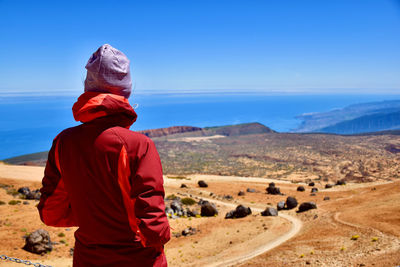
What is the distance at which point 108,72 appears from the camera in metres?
2.22

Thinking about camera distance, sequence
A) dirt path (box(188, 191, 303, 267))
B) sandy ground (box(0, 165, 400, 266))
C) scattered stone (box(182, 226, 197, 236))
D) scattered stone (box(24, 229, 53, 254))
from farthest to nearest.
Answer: scattered stone (box(182, 226, 197, 236)), scattered stone (box(24, 229, 53, 254)), dirt path (box(188, 191, 303, 267)), sandy ground (box(0, 165, 400, 266))

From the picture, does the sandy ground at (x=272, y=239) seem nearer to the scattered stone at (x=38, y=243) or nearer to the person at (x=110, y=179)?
the scattered stone at (x=38, y=243)

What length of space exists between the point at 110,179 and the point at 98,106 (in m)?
0.49

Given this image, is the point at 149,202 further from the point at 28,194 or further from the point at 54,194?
the point at 28,194

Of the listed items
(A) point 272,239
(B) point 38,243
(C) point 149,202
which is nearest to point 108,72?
(C) point 149,202

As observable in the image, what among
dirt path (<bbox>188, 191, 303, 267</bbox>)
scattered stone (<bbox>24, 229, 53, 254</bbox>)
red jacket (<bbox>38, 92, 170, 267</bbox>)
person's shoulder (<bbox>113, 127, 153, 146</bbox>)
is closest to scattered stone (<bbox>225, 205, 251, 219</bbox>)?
dirt path (<bbox>188, 191, 303, 267</bbox>)

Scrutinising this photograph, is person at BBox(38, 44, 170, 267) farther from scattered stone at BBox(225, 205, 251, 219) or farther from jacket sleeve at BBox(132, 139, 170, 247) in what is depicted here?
scattered stone at BBox(225, 205, 251, 219)

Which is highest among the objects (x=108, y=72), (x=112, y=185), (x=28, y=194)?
(x=108, y=72)

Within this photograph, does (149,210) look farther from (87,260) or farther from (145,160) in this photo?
(87,260)

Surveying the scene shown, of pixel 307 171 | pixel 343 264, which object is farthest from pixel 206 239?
pixel 307 171

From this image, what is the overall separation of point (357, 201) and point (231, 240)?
8560 mm

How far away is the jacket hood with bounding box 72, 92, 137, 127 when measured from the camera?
2.09 meters

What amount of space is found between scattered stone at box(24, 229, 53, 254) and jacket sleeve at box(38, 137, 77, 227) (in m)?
10.4

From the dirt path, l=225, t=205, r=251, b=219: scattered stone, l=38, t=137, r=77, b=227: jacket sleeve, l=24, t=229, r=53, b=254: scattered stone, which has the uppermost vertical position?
l=38, t=137, r=77, b=227: jacket sleeve
